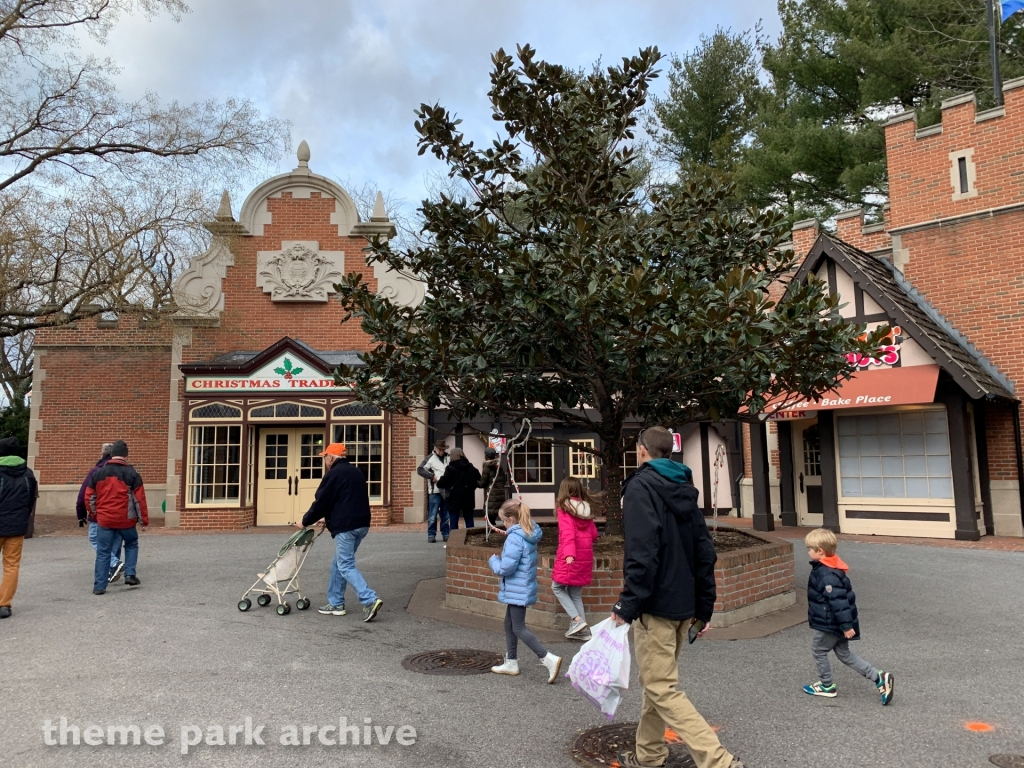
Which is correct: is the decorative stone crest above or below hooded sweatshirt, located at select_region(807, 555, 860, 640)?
above

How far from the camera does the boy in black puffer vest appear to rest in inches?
190

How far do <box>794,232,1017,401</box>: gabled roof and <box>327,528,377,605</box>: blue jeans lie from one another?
8.99 metres

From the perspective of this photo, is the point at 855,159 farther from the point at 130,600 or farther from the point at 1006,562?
the point at 130,600

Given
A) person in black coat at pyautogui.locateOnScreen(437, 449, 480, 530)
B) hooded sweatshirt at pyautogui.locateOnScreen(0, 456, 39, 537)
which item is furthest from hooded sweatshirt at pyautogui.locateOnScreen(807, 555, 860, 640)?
person in black coat at pyautogui.locateOnScreen(437, 449, 480, 530)

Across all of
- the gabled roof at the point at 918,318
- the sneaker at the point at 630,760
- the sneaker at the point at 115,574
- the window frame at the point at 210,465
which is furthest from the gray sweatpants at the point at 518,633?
the window frame at the point at 210,465

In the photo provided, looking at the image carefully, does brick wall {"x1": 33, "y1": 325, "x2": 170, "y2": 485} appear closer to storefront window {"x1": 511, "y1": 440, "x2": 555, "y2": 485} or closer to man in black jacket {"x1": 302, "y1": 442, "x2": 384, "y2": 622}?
storefront window {"x1": 511, "y1": 440, "x2": 555, "y2": 485}

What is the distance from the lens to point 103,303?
52.1 feet

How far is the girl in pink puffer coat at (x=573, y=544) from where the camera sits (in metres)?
5.84

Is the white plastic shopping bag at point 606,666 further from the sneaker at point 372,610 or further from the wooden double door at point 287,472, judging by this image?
the wooden double door at point 287,472

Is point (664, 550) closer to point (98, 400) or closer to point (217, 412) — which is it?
point (217, 412)

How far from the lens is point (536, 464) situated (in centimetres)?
1914

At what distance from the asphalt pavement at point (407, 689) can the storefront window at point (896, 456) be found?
5.80 metres

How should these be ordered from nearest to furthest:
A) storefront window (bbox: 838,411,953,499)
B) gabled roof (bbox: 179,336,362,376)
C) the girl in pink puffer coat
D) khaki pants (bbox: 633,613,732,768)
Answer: khaki pants (bbox: 633,613,732,768) → the girl in pink puffer coat → storefront window (bbox: 838,411,953,499) → gabled roof (bbox: 179,336,362,376)

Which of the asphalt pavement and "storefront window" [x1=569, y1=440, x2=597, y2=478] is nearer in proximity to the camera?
the asphalt pavement
